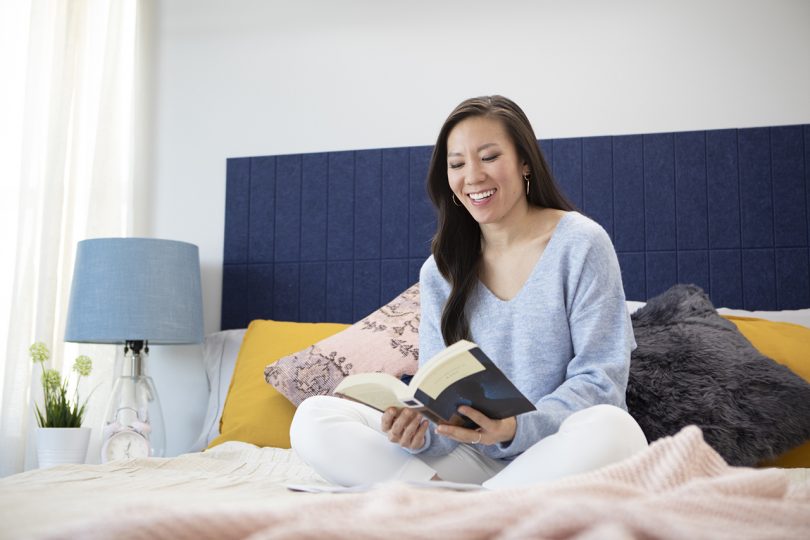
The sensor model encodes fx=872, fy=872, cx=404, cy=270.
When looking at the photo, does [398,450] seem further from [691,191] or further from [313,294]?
[691,191]

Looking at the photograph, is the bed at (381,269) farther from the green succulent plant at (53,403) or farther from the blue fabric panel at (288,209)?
the green succulent plant at (53,403)

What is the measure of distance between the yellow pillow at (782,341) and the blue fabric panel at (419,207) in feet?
4.08

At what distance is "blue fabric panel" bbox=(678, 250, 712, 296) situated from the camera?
3.23 meters

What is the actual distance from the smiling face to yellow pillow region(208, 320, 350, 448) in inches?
43.8

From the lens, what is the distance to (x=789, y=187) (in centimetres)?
321

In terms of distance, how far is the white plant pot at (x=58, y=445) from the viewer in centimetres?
293

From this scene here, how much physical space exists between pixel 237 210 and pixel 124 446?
3.80 ft

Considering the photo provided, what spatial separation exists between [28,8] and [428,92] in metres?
1.60

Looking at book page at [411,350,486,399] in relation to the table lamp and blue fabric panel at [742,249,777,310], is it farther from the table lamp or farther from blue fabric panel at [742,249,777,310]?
blue fabric panel at [742,249,777,310]

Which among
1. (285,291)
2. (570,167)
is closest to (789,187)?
(570,167)

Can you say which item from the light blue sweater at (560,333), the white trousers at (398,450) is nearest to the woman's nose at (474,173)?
the light blue sweater at (560,333)

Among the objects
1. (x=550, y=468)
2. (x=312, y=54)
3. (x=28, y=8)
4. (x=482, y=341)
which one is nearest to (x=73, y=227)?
(x=28, y=8)

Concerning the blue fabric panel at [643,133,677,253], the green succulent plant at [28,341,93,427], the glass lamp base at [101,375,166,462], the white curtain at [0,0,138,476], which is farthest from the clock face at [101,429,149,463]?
the blue fabric panel at [643,133,677,253]

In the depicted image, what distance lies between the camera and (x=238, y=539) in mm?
945
